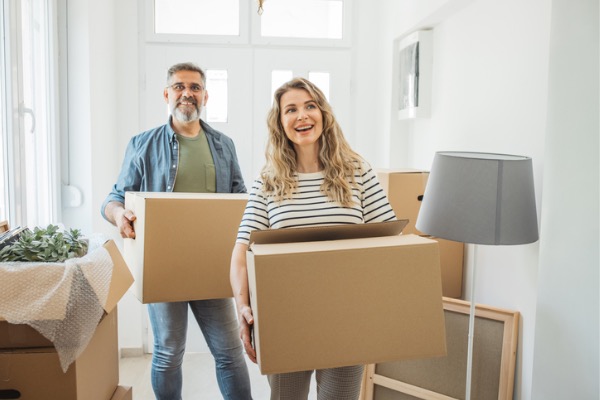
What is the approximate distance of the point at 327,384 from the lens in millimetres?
1472

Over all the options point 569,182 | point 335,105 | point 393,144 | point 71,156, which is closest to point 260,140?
point 335,105

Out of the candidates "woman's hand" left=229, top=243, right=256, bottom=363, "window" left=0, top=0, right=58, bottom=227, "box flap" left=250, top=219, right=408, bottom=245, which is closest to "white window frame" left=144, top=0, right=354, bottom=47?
"window" left=0, top=0, right=58, bottom=227

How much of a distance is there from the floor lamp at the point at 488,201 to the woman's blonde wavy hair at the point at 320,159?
0.33 meters

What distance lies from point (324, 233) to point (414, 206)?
116 cm

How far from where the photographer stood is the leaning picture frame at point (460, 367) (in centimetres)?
193

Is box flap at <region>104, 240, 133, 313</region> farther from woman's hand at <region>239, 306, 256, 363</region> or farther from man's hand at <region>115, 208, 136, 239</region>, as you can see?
woman's hand at <region>239, 306, 256, 363</region>

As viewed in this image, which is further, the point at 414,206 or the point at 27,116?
the point at 414,206

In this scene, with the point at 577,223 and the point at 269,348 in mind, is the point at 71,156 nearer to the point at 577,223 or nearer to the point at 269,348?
the point at 269,348

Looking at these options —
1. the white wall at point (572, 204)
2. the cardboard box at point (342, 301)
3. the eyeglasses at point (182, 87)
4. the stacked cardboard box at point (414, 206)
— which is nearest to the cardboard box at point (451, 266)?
the stacked cardboard box at point (414, 206)

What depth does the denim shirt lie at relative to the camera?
1.96 m

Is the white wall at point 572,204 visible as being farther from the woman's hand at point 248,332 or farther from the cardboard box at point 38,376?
the cardboard box at point 38,376

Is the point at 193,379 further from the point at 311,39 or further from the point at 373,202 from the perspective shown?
the point at 311,39

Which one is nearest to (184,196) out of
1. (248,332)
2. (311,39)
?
(248,332)

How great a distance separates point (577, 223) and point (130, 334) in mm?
2533
